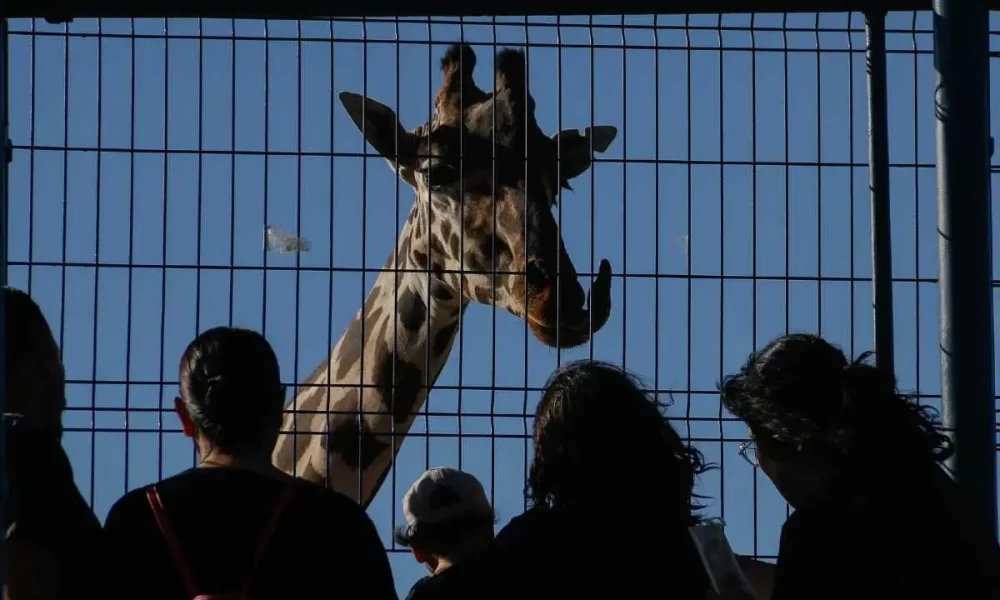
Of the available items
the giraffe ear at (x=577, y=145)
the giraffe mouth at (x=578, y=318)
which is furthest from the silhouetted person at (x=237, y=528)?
the giraffe ear at (x=577, y=145)

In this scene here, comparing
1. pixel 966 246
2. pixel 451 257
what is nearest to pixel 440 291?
pixel 451 257

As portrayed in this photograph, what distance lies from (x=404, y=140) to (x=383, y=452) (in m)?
1.53

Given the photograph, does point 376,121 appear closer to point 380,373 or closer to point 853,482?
point 380,373

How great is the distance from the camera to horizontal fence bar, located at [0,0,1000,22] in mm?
3988

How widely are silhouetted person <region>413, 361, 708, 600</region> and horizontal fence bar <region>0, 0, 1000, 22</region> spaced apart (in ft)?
3.48

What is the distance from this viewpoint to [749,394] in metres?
3.49

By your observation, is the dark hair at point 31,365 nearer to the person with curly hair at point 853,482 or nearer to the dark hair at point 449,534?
the dark hair at point 449,534

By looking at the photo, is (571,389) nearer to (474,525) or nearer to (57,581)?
(474,525)

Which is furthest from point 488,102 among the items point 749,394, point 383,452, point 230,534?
point 230,534

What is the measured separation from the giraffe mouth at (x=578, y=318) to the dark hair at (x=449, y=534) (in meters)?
1.29

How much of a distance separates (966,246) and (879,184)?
0.73 metres

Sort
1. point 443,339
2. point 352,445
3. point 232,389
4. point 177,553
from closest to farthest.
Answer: point 177,553 → point 232,389 → point 352,445 → point 443,339

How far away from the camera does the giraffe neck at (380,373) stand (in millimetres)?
7016

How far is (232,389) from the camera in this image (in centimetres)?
320
